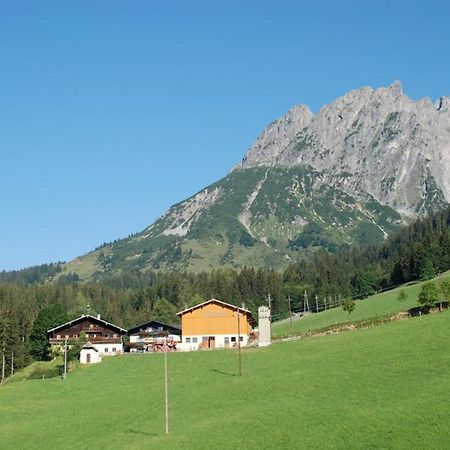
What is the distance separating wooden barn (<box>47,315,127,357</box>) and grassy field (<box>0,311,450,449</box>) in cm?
3487

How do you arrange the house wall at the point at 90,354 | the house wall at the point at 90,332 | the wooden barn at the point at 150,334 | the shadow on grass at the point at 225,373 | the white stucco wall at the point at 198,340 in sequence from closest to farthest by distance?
the shadow on grass at the point at 225,373 < the house wall at the point at 90,354 < the white stucco wall at the point at 198,340 < the house wall at the point at 90,332 < the wooden barn at the point at 150,334

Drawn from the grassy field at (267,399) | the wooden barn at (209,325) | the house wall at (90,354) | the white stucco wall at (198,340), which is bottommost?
the grassy field at (267,399)

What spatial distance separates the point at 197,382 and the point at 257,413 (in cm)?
2125

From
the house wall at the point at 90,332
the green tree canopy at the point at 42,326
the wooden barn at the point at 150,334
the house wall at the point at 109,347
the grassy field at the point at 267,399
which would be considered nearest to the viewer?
the grassy field at the point at 267,399

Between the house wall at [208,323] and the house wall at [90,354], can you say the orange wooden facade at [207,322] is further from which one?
the house wall at [90,354]

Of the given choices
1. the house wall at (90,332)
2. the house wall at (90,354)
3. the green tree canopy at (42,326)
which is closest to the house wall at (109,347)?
the house wall at (90,332)

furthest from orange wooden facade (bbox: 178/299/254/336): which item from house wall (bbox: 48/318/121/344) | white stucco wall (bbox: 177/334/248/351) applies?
house wall (bbox: 48/318/121/344)

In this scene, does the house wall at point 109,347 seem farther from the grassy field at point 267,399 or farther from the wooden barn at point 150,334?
the grassy field at point 267,399

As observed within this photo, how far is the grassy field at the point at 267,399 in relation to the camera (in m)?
47.9

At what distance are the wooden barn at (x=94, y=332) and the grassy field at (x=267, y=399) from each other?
34.9 metres

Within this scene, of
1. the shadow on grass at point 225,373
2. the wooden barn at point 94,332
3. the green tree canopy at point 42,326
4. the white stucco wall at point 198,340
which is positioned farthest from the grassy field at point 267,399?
the green tree canopy at point 42,326

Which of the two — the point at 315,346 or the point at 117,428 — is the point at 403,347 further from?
the point at 117,428

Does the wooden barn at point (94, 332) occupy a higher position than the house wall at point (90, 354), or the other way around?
the wooden barn at point (94, 332)

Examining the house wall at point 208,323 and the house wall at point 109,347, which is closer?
the house wall at point 208,323
